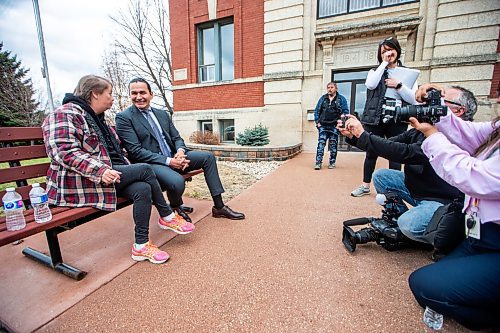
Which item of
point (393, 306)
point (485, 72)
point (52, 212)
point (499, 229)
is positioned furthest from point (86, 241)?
point (485, 72)

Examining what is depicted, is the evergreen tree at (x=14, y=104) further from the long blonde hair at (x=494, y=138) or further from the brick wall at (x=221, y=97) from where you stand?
the long blonde hair at (x=494, y=138)

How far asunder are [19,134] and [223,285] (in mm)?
2031

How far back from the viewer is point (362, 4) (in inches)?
292

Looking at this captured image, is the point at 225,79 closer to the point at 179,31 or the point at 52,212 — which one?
the point at 179,31

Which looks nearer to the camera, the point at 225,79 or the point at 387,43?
the point at 387,43

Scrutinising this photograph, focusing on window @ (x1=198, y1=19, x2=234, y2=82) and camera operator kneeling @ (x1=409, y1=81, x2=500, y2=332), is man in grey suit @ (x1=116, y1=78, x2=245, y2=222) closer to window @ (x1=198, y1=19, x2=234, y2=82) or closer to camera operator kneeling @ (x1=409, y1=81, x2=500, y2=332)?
camera operator kneeling @ (x1=409, y1=81, x2=500, y2=332)

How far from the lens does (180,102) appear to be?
1035 centimetres

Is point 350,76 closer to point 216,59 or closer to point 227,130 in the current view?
point 227,130

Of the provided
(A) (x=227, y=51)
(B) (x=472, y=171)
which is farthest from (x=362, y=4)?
(B) (x=472, y=171)

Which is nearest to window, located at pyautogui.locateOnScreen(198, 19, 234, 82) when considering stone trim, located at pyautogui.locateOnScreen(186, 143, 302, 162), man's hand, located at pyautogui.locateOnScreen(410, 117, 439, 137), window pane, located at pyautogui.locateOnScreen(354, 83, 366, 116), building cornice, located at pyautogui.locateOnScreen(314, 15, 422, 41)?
building cornice, located at pyautogui.locateOnScreen(314, 15, 422, 41)

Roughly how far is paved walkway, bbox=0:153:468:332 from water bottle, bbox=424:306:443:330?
0.15 feet

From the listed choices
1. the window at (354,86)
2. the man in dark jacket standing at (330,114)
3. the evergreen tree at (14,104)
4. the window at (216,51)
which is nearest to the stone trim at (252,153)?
the man in dark jacket standing at (330,114)

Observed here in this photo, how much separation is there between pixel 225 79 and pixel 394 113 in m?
8.89

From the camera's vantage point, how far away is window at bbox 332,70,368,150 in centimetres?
771
